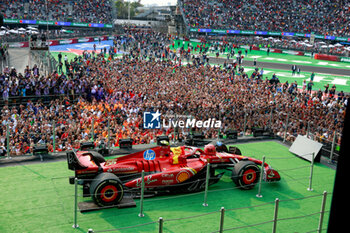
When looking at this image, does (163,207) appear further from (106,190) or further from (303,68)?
(303,68)

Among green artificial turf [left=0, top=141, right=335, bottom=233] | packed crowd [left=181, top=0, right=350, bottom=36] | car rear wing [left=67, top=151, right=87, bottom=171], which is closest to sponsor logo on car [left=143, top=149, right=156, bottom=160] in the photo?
green artificial turf [left=0, top=141, right=335, bottom=233]

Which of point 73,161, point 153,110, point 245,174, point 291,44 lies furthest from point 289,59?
point 73,161

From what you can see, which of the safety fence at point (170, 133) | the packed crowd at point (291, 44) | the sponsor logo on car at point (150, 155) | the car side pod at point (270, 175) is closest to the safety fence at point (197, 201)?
the car side pod at point (270, 175)

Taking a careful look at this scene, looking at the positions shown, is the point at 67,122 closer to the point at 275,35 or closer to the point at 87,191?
the point at 87,191

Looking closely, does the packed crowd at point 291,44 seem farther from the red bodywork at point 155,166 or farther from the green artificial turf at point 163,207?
the red bodywork at point 155,166

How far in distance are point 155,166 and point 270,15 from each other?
73.1 m

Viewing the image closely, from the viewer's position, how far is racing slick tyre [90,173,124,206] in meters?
9.66

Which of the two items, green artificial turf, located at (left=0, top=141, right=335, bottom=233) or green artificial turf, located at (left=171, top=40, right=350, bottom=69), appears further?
green artificial turf, located at (left=171, top=40, right=350, bottom=69)

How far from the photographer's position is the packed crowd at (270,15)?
73.5 meters

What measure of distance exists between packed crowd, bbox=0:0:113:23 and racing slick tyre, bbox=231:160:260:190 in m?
57.3

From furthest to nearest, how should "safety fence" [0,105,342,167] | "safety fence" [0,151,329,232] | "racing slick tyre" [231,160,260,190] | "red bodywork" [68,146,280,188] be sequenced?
"safety fence" [0,105,342,167] < "racing slick tyre" [231,160,260,190] < "red bodywork" [68,146,280,188] < "safety fence" [0,151,329,232]

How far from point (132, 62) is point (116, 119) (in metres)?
17.9

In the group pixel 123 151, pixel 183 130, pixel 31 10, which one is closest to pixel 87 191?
pixel 123 151

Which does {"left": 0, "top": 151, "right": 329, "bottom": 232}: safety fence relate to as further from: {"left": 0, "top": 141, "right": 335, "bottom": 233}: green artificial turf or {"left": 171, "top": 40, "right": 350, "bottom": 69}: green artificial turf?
{"left": 171, "top": 40, "right": 350, "bottom": 69}: green artificial turf
